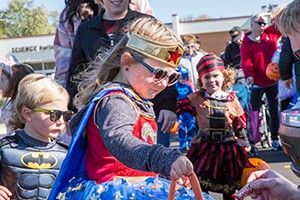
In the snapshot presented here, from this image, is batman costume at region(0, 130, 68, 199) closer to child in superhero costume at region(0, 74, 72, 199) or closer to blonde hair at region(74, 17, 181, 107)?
child in superhero costume at region(0, 74, 72, 199)

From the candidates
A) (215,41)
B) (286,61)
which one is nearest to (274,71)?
(286,61)

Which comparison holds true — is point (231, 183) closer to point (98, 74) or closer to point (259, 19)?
point (98, 74)

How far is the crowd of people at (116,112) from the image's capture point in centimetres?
270

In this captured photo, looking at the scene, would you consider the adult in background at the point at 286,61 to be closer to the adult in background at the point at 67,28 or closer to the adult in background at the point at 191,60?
the adult in background at the point at 67,28

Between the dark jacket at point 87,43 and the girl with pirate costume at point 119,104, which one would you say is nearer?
the girl with pirate costume at point 119,104

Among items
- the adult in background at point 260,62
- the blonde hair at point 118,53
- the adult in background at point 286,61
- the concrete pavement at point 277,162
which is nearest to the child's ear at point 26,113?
the blonde hair at point 118,53

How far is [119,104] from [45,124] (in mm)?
1243

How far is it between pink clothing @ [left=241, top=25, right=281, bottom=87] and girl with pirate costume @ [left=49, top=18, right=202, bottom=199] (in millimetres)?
6259

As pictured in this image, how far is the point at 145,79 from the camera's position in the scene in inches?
117

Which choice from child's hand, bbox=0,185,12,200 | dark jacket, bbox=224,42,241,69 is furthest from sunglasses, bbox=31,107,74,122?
dark jacket, bbox=224,42,241,69

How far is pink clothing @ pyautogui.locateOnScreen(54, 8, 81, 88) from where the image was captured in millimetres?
4516

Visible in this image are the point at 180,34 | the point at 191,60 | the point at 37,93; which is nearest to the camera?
the point at 37,93

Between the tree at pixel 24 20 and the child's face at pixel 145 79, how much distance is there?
215ft

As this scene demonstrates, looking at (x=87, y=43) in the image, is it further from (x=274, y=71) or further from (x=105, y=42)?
(x=274, y=71)
